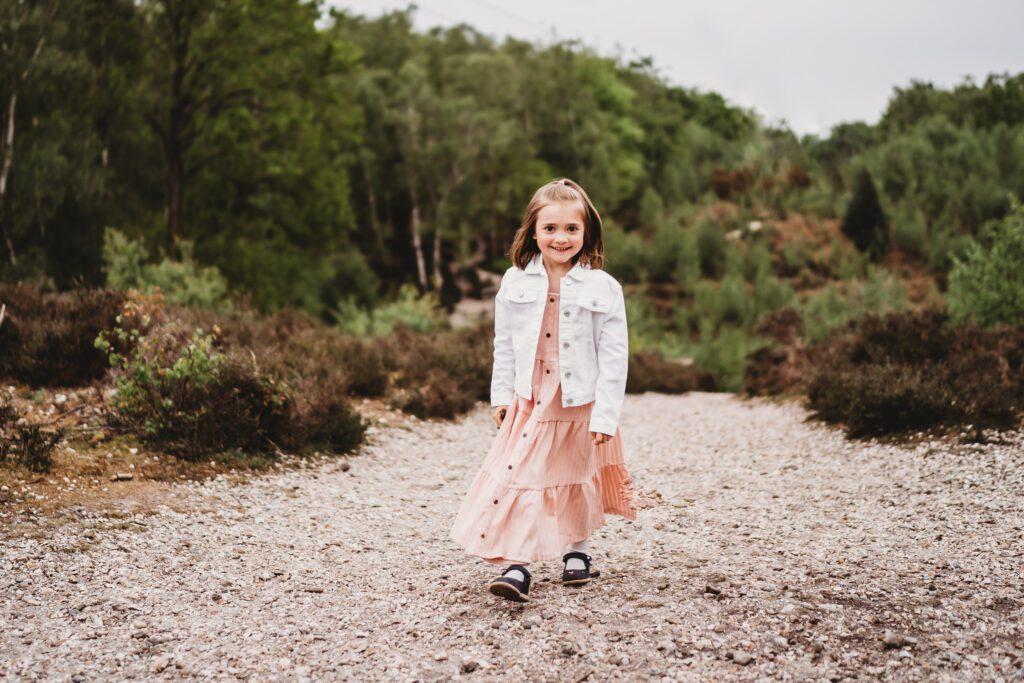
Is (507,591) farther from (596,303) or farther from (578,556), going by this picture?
(596,303)

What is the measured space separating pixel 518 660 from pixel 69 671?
176 centimetres

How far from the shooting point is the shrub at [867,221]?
3288cm

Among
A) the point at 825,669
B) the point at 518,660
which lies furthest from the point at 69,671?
the point at 825,669

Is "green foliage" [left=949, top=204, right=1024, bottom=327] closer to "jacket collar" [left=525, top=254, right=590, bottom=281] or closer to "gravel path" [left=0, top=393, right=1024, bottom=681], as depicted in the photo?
"gravel path" [left=0, top=393, right=1024, bottom=681]

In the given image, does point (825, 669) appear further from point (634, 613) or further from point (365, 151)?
point (365, 151)

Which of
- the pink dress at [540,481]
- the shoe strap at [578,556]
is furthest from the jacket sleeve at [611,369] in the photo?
the shoe strap at [578,556]

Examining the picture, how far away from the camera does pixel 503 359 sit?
3912 millimetres

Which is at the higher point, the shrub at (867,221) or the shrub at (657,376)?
the shrub at (867,221)

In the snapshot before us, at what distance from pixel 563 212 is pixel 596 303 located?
0.46 m

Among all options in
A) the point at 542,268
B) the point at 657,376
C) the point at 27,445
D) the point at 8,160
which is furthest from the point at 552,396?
the point at 8,160

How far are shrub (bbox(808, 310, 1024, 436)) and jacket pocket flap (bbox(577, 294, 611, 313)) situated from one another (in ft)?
15.5

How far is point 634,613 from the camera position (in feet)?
11.5

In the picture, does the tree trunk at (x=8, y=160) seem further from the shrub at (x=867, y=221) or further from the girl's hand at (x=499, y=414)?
the shrub at (x=867, y=221)

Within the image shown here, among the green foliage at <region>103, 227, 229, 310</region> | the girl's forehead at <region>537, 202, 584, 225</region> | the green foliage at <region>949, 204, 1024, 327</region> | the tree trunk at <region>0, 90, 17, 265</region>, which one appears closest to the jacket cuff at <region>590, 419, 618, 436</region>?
the girl's forehead at <region>537, 202, 584, 225</region>
